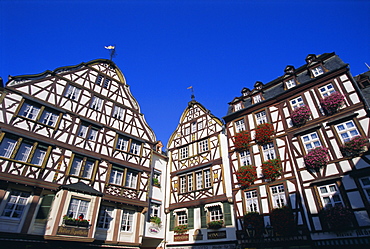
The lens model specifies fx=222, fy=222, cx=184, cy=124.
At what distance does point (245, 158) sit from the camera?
15.7 metres

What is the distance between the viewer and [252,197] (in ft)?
46.8

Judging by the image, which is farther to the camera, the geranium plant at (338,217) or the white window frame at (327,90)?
the white window frame at (327,90)

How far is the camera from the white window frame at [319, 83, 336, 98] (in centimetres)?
1374

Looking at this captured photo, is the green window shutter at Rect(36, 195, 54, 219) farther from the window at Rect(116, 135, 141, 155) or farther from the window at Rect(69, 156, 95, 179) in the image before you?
the window at Rect(116, 135, 141, 155)

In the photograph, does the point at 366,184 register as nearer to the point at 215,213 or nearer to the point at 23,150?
the point at 215,213

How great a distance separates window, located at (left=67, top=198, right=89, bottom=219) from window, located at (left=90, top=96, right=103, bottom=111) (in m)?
6.94

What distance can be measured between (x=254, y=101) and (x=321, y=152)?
6.73m

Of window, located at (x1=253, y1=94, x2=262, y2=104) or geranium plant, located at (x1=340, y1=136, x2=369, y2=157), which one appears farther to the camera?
window, located at (x1=253, y1=94, x2=262, y2=104)

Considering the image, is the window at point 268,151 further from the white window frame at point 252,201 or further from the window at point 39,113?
the window at point 39,113

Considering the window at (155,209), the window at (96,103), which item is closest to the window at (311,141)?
the window at (155,209)

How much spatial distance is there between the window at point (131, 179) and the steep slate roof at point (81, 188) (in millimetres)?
2705

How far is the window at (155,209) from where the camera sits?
17.7 metres

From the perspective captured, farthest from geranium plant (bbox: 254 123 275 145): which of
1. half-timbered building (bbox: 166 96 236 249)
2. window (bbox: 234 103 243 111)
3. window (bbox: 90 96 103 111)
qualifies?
window (bbox: 90 96 103 111)

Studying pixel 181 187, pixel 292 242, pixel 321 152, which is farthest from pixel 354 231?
pixel 181 187
